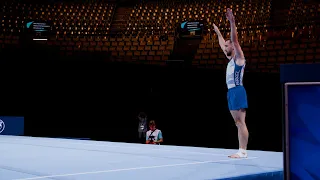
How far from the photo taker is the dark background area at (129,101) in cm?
953

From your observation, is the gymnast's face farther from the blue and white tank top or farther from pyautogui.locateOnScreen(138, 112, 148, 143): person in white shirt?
pyautogui.locateOnScreen(138, 112, 148, 143): person in white shirt

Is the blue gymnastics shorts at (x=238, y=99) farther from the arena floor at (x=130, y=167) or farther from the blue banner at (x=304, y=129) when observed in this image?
the blue banner at (x=304, y=129)

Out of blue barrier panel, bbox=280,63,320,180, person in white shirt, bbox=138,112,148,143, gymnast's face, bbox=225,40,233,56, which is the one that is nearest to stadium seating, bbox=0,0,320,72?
person in white shirt, bbox=138,112,148,143

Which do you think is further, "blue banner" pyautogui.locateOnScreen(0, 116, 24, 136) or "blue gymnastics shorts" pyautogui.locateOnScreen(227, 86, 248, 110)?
"blue banner" pyautogui.locateOnScreen(0, 116, 24, 136)

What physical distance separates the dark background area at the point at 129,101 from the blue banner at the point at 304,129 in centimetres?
760

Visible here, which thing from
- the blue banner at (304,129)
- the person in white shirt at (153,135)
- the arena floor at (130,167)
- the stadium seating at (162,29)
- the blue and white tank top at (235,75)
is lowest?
the person in white shirt at (153,135)

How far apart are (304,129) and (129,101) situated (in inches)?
366

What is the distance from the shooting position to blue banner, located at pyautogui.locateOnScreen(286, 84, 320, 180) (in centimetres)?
186

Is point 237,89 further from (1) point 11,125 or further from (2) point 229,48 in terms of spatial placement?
(1) point 11,125

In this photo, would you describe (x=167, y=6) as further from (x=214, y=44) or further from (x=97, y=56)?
(x=97, y=56)

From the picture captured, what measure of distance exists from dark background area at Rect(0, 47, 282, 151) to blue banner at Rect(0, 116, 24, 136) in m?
1.32

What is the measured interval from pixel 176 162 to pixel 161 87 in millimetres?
7021

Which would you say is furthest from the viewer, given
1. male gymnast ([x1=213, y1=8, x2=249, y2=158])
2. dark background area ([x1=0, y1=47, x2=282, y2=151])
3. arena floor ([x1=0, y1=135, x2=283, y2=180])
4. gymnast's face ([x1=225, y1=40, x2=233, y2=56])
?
dark background area ([x1=0, y1=47, x2=282, y2=151])

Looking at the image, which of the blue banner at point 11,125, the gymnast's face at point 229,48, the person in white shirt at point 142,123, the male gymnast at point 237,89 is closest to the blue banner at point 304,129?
the male gymnast at point 237,89
